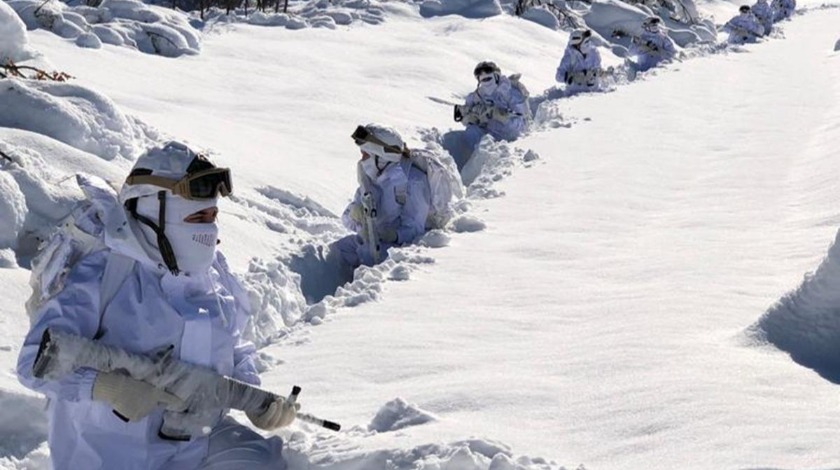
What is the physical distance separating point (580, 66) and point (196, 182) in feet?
49.0

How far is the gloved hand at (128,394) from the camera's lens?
374cm

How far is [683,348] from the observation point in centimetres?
518

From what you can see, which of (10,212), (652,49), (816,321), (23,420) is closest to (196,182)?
(23,420)

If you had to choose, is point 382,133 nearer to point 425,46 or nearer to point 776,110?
point 776,110

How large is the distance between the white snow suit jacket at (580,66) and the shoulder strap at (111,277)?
15.0 metres

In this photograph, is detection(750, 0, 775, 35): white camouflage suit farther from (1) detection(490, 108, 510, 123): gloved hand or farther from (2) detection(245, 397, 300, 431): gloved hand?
(2) detection(245, 397, 300, 431): gloved hand

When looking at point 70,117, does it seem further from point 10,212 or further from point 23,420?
point 23,420

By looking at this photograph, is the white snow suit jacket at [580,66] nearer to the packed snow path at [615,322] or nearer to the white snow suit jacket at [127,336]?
the packed snow path at [615,322]

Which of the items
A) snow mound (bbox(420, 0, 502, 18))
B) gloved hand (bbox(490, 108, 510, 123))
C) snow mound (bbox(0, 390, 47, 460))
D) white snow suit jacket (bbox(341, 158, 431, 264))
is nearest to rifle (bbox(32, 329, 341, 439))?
snow mound (bbox(0, 390, 47, 460))

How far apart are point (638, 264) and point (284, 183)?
11.4ft

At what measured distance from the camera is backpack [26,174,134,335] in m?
3.86

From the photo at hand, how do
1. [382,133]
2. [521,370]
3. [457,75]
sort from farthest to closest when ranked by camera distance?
[457,75], [382,133], [521,370]

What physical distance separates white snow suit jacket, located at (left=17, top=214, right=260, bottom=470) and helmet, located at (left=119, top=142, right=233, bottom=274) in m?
0.06

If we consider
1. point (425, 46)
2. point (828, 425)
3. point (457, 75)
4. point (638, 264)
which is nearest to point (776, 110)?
point (457, 75)
